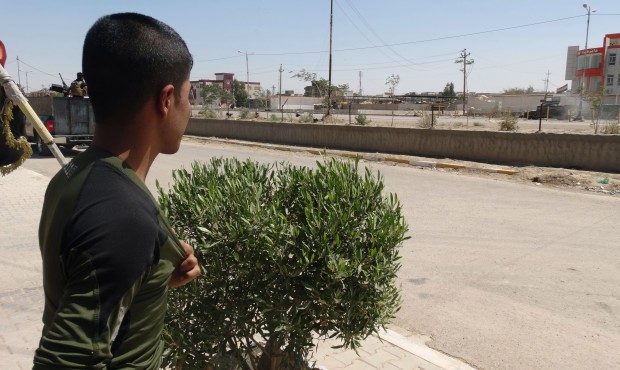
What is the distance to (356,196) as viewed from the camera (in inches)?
105

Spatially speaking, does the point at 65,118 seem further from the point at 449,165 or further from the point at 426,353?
the point at 426,353

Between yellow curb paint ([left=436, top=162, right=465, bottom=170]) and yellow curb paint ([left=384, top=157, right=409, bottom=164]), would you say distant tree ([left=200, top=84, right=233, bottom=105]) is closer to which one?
yellow curb paint ([left=384, top=157, right=409, bottom=164])

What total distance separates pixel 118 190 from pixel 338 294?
4.96ft

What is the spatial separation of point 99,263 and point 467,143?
1623 centimetres

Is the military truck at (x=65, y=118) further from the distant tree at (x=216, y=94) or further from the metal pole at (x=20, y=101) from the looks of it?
the distant tree at (x=216, y=94)

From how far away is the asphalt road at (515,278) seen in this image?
4.31 meters

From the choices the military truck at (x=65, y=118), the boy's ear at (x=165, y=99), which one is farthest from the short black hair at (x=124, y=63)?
the military truck at (x=65, y=118)

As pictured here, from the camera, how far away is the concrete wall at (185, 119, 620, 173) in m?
13.6

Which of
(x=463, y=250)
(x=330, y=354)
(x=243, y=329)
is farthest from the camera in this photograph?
(x=463, y=250)

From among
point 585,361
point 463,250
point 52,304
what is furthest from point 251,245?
point 463,250

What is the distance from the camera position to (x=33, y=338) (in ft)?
13.7

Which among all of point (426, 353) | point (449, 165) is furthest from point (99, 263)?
→ point (449, 165)

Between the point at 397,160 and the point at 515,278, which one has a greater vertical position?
the point at 397,160

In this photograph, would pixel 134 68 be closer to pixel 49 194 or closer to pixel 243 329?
pixel 49 194
